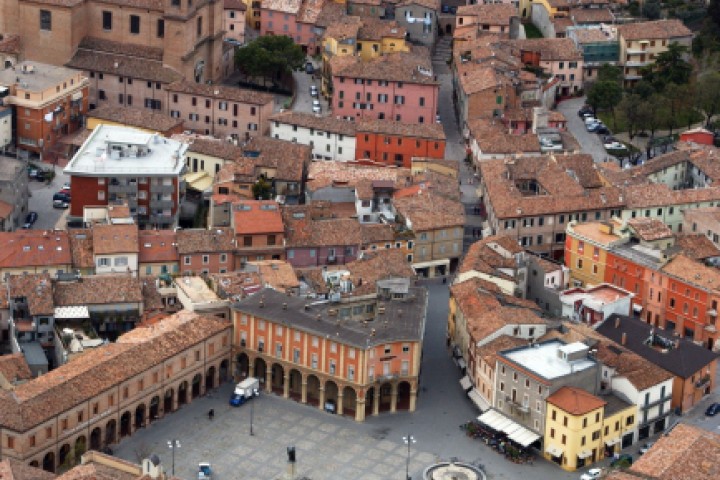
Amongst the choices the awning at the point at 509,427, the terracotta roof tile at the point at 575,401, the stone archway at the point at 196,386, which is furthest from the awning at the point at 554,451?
the stone archway at the point at 196,386

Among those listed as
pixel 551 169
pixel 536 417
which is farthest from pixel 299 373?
pixel 551 169

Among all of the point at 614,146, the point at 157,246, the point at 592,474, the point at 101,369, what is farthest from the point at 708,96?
the point at 101,369

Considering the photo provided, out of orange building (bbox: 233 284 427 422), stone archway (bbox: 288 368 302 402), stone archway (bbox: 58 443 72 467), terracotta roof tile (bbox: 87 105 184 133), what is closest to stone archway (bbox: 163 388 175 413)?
orange building (bbox: 233 284 427 422)

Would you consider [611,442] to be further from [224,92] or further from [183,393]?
[224,92]

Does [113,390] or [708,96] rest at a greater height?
[708,96]

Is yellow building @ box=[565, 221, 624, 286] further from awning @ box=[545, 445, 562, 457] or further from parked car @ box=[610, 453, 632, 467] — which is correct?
awning @ box=[545, 445, 562, 457]

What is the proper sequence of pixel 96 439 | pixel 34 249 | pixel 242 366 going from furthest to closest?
pixel 34 249, pixel 242 366, pixel 96 439

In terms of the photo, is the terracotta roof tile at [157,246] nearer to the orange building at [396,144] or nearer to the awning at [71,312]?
the awning at [71,312]
